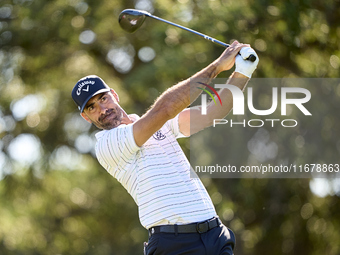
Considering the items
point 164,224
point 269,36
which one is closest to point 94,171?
point 269,36

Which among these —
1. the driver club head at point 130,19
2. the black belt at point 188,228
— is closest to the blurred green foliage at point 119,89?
the driver club head at point 130,19

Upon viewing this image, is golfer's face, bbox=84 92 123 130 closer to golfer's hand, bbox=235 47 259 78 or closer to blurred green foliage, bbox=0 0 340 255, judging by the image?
golfer's hand, bbox=235 47 259 78

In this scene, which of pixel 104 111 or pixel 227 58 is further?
pixel 104 111

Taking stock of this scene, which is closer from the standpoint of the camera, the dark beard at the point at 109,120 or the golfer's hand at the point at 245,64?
the golfer's hand at the point at 245,64

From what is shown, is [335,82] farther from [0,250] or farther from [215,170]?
[0,250]

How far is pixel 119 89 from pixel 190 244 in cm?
774

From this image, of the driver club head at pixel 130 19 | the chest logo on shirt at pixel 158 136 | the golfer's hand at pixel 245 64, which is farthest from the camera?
the driver club head at pixel 130 19

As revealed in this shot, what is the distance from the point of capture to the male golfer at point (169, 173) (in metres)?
3.34

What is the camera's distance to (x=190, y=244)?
332 centimetres

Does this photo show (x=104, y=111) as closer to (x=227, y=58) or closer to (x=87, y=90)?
(x=87, y=90)

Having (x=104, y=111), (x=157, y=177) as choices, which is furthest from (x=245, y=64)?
(x=104, y=111)

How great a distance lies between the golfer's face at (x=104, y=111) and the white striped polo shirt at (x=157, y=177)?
0.36 ft

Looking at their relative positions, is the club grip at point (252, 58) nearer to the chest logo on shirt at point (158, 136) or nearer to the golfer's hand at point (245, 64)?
the golfer's hand at point (245, 64)

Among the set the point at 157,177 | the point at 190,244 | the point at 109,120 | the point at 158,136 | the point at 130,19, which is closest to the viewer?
the point at 190,244
